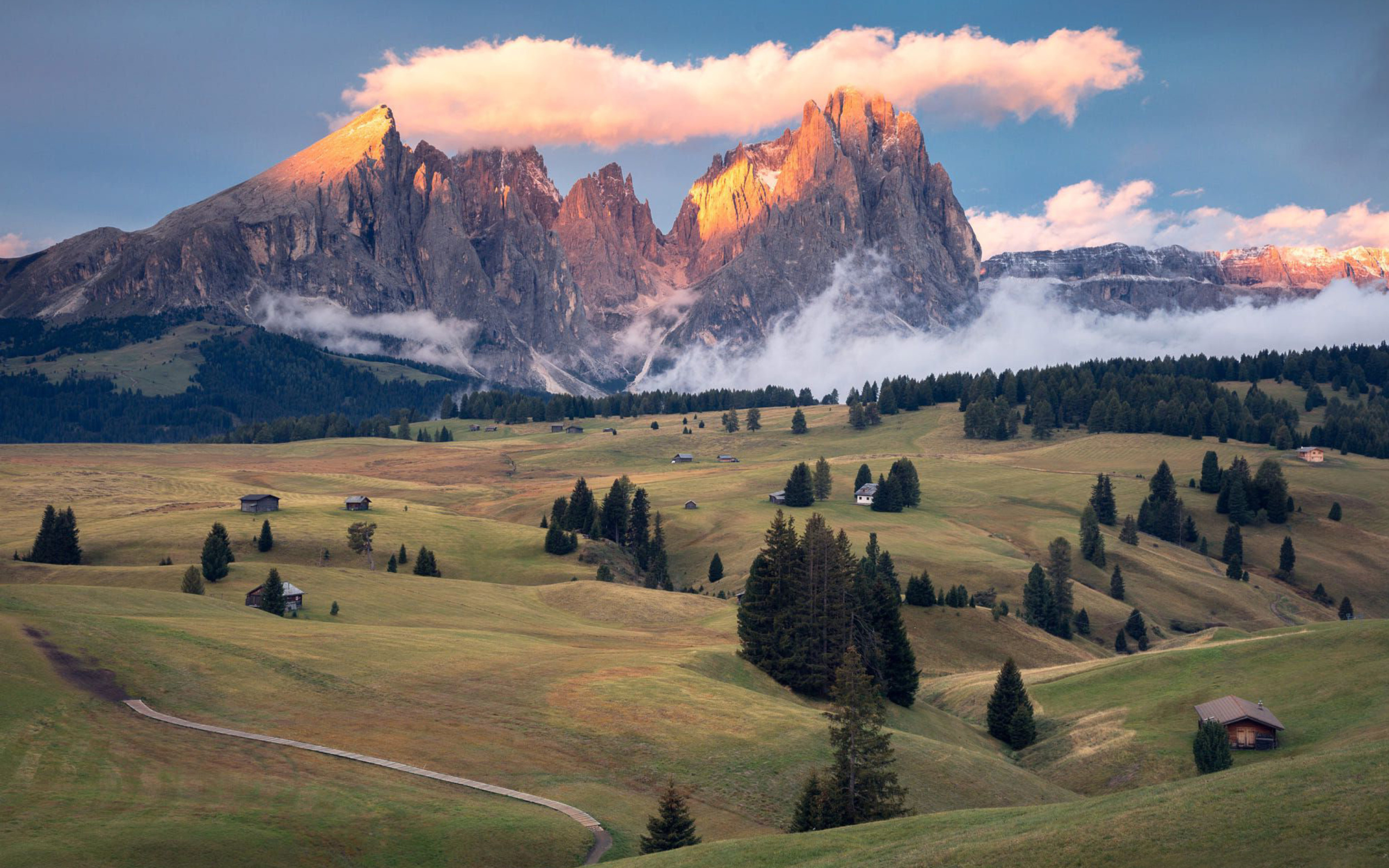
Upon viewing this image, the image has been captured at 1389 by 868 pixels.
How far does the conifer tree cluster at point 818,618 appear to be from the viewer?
74.9m

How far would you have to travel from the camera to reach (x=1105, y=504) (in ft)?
552

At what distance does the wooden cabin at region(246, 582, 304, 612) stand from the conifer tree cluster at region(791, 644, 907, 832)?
179ft

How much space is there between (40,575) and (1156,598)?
13014cm

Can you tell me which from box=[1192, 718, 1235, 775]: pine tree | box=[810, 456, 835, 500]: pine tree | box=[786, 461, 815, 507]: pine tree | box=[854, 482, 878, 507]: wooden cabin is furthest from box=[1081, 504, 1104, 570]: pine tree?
box=[1192, 718, 1235, 775]: pine tree

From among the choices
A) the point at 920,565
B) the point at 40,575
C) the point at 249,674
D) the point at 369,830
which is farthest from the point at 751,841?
the point at 920,565

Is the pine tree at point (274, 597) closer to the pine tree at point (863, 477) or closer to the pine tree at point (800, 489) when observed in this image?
the pine tree at point (800, 489)

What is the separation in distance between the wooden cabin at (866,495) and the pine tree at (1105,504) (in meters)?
36.1

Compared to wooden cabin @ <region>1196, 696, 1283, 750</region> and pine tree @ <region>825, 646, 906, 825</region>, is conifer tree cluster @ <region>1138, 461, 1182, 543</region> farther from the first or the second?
pine tree @ <region>825, 646, 906, 825</region>

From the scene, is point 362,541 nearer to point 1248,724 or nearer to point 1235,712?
point 1235,712

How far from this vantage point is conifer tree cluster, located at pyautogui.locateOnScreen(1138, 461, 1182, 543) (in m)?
166

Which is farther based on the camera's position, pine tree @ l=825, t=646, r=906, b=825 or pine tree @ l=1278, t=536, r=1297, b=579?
pine tree @ l=1278, t=536, r=1297, b=579

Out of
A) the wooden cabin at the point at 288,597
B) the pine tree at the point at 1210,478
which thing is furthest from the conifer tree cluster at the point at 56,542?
the pine tree at the point at 1210,478

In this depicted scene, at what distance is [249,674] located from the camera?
179ft

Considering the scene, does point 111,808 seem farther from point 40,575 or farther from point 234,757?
point 40,575
